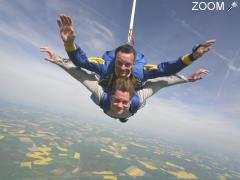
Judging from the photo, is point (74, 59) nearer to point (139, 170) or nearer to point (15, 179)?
point (15, 179)

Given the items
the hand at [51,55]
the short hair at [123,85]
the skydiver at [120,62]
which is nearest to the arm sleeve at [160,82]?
the skydiver at [120,62]

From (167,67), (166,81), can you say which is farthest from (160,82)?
(167,67)

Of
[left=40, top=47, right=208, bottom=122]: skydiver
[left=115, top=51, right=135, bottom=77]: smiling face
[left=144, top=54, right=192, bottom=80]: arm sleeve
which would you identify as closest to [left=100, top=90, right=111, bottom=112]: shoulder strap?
[left=40, top=47, right=208, bottom=122]: skydiver

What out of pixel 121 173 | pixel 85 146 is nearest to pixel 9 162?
pixel 121 173

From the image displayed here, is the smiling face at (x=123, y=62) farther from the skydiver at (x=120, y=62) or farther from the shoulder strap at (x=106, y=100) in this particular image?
the shoulder strap at (x=106, y=100)

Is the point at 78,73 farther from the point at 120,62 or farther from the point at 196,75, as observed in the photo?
the point at 196,75

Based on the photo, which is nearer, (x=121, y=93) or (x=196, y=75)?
(x=121, y=93)
